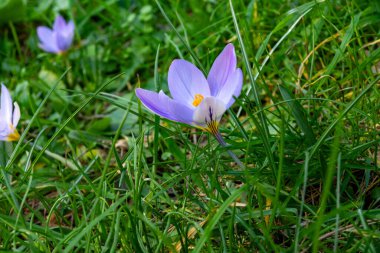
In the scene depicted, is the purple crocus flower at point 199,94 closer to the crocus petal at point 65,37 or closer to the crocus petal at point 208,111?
the crocus petal at point 208,111

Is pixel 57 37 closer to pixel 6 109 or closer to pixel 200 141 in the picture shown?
pixel 6 109

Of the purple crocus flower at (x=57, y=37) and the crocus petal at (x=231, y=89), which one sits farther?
the purple crocus flower at (x=57, y=37)

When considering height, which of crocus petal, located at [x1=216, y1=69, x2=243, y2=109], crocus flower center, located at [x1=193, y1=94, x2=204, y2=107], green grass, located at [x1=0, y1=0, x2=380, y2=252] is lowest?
green grass, located at [x1=0, y1=0, x2=380, y2=252]

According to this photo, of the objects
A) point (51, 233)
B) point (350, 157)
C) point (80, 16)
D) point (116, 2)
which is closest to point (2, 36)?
point (80, 16)

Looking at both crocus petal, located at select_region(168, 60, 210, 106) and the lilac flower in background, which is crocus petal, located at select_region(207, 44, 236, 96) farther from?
the lilac flower in background

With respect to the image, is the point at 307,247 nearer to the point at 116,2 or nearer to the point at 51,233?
the point at 51,233

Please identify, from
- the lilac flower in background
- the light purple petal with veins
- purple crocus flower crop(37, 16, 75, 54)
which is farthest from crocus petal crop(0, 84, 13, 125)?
the light purple petal with veins

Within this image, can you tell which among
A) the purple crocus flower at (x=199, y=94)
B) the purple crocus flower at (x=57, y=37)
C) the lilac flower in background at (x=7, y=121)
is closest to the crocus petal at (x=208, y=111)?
the purple crocus flower at (x=199, y=94)
